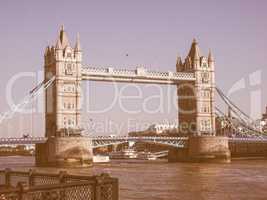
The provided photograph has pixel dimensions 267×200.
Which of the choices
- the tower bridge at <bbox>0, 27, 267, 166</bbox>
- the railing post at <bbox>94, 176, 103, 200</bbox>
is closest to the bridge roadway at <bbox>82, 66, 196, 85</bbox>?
the tower bridge at <bbox>0, 27, 267, 166</bbox>

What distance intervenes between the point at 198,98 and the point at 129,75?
43.5ft

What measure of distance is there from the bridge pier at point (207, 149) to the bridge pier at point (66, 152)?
47.9 feet

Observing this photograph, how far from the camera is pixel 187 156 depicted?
67438 mm

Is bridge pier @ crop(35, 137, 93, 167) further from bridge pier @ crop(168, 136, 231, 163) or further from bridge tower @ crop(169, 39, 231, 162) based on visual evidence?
bridge tower @ crop(169, 39, 231, 162)

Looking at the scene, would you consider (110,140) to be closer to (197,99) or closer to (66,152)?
(66,152)

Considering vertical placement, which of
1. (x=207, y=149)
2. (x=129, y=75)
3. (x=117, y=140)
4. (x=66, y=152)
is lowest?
(x=207, y=149)

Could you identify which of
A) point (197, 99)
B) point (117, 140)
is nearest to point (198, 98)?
point (197, 99)

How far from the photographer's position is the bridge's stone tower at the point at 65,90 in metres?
61.6

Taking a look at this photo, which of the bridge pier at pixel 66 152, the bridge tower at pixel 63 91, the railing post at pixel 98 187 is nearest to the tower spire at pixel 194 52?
the bridge tower at pixel 63 91

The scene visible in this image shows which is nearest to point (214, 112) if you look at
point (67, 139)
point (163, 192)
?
point (67, 139)

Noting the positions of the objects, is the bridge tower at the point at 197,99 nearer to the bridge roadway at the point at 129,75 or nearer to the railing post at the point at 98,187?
the bridge roadway at the point at 129,75

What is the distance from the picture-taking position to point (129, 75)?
6391 cm

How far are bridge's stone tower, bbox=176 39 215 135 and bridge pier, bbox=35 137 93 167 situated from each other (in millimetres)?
20781

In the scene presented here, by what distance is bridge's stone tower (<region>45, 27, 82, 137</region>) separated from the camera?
2426 inches
